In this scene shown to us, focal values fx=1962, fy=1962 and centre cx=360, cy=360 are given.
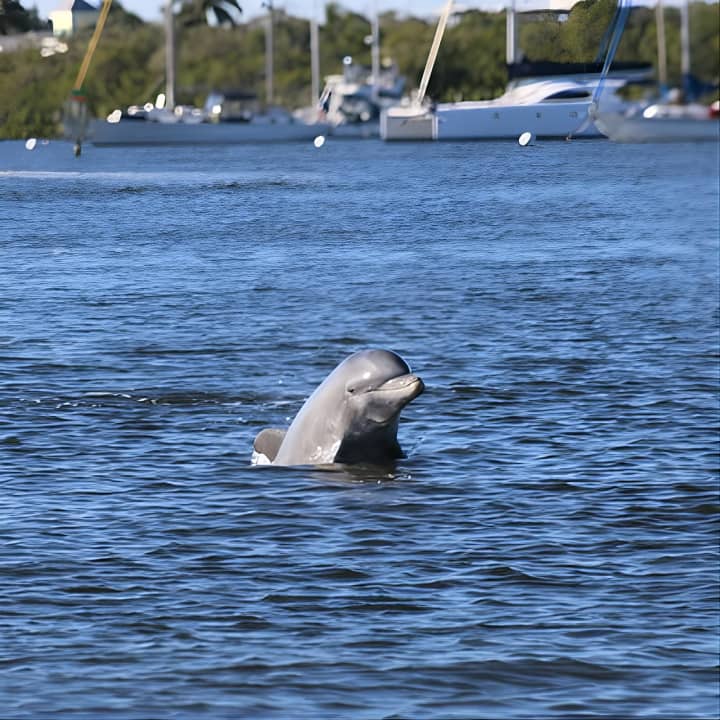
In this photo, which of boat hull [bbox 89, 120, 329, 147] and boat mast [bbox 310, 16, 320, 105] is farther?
boat mast [bbox 310, 16, 320, 105]

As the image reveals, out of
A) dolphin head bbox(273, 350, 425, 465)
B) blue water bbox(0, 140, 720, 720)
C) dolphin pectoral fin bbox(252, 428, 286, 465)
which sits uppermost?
dolphin head bbox(273, 350, 425, 465)

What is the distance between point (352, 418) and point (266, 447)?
1.57 m

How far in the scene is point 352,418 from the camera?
27.8 meters

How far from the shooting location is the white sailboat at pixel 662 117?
2342cm

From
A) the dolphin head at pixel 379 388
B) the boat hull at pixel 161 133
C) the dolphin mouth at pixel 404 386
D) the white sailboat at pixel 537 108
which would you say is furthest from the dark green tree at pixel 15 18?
the boat hull at pixel 161 133

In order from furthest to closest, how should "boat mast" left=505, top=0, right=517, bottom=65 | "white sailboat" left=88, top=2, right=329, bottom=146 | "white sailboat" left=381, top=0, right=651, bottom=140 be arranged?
"white sailboat" left=88, top=2, right=329, bottom=146
"boat mast" left=505, top=0, right=517, bottom=65
"white sailboat" left=381, top=0, right=651, bottom=140

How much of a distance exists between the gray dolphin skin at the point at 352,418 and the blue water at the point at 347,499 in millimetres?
503

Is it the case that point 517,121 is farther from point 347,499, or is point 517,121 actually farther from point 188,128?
point 188,128

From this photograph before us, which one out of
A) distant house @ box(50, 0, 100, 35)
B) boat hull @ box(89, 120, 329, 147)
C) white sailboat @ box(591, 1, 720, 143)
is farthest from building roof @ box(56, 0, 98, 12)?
boat hull @ box(89, 120, 329, 147)

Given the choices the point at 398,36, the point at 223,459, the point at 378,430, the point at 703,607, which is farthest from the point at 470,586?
the point at 398,36

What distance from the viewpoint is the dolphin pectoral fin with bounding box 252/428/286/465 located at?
93.8ft

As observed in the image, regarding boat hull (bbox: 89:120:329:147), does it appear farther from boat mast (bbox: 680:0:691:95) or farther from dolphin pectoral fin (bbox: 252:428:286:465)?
boat mast (bbox: 680:0:691:95)

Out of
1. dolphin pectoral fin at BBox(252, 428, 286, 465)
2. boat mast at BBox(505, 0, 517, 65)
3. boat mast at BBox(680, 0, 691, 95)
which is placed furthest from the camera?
boat mast at BBox(505, 0, 517, 65)

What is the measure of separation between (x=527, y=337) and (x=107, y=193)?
10.7 meters
